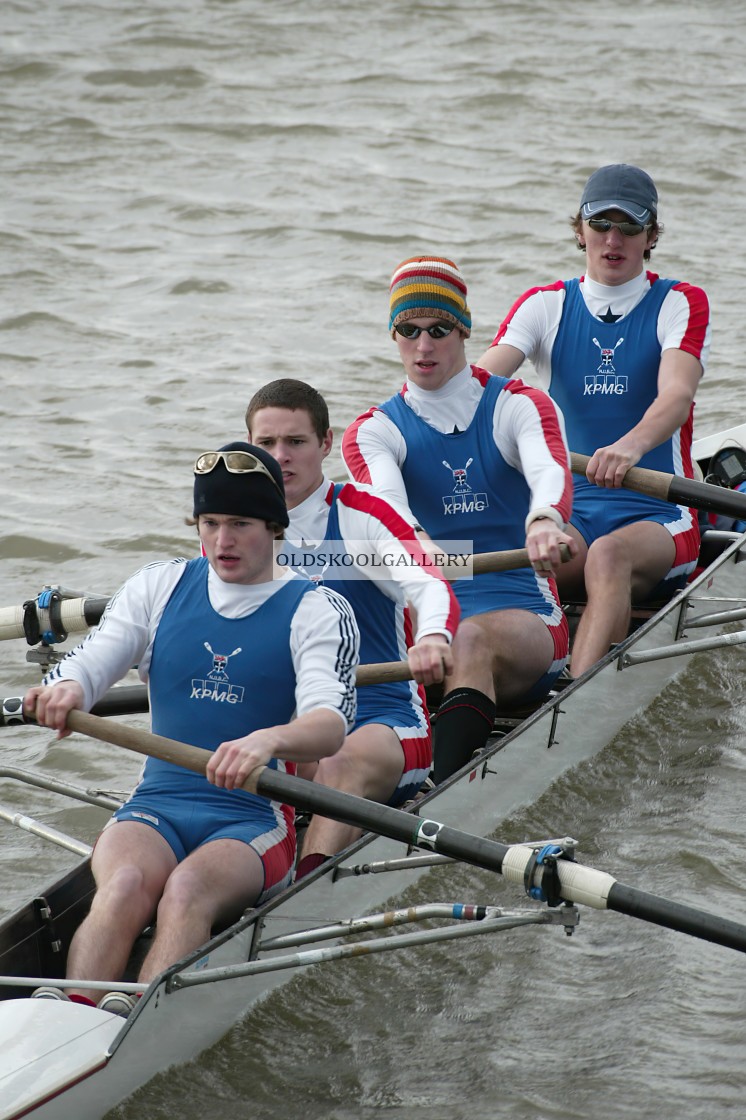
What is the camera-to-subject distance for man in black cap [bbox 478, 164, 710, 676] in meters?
5.32

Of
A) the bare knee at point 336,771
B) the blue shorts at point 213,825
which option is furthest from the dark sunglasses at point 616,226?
the blue shorts at point 213,825

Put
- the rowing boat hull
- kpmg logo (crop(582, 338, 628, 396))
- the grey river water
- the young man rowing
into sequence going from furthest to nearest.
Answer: kpmg logo (crop(582, 338, 628, 396)) → the young man rowing → the grey river water → the rowing boat hull

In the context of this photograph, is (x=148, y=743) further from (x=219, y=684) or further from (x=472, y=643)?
(x=472, y=643)

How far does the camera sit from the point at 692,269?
12211mm

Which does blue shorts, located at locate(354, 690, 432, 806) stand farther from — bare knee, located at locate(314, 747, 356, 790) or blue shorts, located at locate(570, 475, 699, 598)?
blue shorts, located at locate(570, 475, 699, 598)

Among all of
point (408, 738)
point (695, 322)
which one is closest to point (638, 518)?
point (695, 322)

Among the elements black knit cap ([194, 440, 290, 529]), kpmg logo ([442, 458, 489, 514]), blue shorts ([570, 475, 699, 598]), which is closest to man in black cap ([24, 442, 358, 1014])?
black knit cap ([194, 440, 290, 529])

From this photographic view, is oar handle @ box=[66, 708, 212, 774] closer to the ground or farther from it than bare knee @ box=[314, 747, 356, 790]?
farther from it

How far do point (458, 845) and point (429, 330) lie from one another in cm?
193

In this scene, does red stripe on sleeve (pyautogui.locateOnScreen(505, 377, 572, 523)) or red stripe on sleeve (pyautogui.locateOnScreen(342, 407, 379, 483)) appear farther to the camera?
red stripe on sleeve (pyautogui.locateOnScreen(342, 407, 379, 483))

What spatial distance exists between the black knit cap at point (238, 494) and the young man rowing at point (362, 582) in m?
0.43

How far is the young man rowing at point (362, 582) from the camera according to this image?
13.3 feet

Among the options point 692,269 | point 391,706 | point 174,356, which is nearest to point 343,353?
point 174,356

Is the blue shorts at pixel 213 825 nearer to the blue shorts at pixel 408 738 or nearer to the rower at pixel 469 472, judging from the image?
the blue shorts at pixel 408 738
